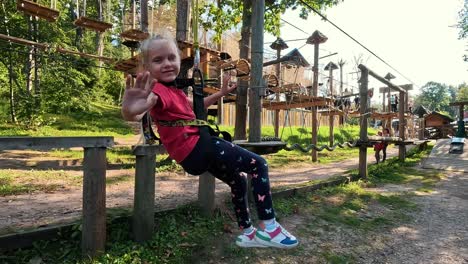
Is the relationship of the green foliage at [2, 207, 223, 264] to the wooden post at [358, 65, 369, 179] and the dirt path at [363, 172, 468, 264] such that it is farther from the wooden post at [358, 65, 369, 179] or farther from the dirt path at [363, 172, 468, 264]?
the wooden post at [358, 65, 369, 179]

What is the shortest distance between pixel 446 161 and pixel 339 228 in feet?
26.3

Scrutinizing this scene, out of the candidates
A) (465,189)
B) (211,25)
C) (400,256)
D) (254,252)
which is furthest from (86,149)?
(211,25)

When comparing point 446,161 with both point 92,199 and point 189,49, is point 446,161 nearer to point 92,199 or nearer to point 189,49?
point 189,49

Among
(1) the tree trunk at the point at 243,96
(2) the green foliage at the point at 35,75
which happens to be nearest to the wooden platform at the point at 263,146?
(1) the tree trunk at the point at 243,96

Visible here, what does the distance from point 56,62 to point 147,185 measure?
11.9 metres

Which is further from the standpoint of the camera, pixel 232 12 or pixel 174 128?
pixel 232 12

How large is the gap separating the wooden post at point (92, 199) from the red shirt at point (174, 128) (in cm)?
90

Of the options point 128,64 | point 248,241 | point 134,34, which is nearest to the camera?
point 248,241

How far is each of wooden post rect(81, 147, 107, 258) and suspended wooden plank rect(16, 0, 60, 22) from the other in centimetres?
588

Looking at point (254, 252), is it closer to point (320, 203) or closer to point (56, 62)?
point (320, 203)

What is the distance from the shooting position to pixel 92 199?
2.88 metres

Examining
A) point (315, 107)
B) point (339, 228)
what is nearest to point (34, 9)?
point (339, 228)

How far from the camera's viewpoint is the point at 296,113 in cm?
2048

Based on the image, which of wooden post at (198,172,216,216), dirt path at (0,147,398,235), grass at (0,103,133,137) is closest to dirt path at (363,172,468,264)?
wooden post at (198,172,216,216)
